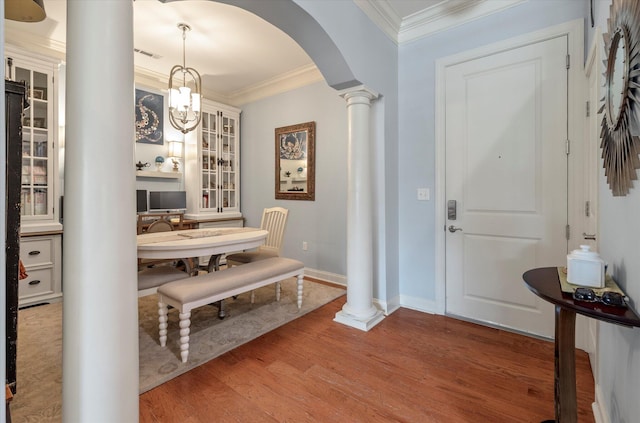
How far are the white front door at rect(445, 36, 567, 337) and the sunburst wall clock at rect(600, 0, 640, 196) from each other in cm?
104

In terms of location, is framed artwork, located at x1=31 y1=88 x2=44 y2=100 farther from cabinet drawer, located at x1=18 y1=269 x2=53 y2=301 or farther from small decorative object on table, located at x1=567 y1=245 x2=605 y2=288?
small decorative object on table, located at x1=567 y1=245 x2=605 y2=288

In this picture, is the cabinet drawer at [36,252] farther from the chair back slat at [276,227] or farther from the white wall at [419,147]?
the white wall at [419,147]

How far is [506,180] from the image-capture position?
2408mm

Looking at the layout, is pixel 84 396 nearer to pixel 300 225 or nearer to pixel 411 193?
pixel 411 193

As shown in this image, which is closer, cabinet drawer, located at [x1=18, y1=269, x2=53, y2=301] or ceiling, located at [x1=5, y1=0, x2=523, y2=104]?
ceiling, located at [x1=5, y1=0, x2=523, y2=104]

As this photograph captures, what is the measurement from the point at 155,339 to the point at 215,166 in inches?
118

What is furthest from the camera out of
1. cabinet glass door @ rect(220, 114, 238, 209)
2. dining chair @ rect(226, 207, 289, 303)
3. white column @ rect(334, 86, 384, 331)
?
cabinet glass door @ rect(220, 114, 238, 209)

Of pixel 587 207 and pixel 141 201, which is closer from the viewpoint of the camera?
pixel 587 207

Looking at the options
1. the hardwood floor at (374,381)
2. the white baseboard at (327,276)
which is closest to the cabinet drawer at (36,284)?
the hardwood floor at (374,381)

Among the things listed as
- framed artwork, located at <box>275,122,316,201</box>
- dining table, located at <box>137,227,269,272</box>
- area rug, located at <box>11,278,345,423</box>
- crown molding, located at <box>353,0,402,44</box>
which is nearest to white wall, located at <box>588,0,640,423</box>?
crown molding, located at <box>353,0,402,44</box>

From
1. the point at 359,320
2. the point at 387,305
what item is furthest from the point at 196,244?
the point at 387,305

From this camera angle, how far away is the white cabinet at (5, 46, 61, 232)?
2.97m

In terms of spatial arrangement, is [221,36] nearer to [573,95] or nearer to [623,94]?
[573,95]

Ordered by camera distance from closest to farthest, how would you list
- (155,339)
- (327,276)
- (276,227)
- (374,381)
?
(374,381) → (155,339) → (276,227) → (327,276)
